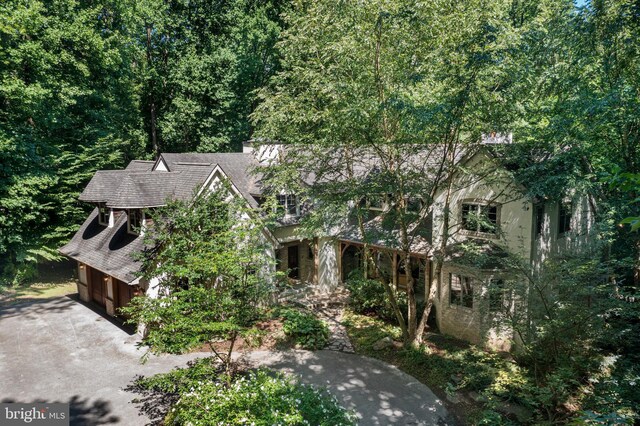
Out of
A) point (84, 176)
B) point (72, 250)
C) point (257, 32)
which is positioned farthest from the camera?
point (257, 32)

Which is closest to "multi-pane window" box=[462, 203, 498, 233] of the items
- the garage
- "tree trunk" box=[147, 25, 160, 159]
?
the garage

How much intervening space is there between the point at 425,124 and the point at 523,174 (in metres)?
4.31

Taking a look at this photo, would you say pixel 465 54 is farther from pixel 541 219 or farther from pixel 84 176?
pixel 84 176

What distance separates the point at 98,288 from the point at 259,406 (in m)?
15.1

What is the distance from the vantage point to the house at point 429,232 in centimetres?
1520

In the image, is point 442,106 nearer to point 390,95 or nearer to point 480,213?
point 390,95

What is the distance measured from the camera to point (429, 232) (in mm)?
17562

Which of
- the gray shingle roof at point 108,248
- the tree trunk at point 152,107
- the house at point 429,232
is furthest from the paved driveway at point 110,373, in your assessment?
the tree trunk at point 152,107

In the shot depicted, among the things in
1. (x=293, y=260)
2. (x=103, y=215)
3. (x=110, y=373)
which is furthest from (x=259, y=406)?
(x=103, y=215)

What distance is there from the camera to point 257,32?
3306 cm

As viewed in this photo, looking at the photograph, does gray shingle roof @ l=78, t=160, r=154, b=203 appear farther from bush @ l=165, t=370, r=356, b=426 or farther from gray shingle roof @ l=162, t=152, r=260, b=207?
bush @ l=165, t=370, r=356, b=426

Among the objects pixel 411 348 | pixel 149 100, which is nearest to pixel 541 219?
pixel 411 348

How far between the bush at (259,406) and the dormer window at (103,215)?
13995mm

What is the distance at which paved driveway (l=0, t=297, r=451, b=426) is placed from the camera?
38.0 ft
